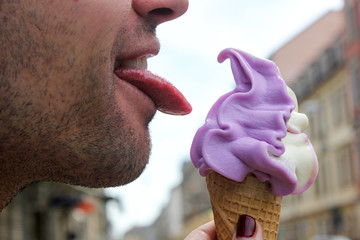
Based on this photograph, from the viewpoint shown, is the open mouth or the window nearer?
the open mouth

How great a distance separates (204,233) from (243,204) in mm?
184

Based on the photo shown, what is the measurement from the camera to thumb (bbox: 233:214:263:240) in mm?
2027

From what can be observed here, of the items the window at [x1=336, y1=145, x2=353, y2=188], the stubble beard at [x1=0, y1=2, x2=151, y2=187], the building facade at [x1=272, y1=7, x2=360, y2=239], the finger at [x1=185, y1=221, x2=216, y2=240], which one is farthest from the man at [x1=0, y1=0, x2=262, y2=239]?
the window at [x1=336, y1=145, x2=353, y2=188]

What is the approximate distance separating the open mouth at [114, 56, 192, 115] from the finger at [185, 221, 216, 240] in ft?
1.49

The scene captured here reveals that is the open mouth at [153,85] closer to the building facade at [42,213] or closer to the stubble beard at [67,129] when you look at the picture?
the stubble beard at [67,129]

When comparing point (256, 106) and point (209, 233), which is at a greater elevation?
point (256, 106)

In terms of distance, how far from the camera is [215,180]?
228cm

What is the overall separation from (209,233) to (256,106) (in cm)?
51

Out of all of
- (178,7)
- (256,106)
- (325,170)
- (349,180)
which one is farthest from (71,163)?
(325,170)

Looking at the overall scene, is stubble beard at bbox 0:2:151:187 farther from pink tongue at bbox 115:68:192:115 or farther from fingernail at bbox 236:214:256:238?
fingernail at bbox 236:214:256:238

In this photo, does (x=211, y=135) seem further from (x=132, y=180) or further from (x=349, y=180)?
(x=349, y=180)

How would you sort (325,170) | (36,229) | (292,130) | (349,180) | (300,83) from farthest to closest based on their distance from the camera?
1. (300,83)
2. (325,170)
3. (349,180)
4. (36,229)
5. (292,130)

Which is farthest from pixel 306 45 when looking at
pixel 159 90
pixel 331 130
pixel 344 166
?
pixel 159 90

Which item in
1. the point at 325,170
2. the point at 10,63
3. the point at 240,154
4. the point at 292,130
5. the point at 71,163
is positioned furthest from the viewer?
the point at 325,170
